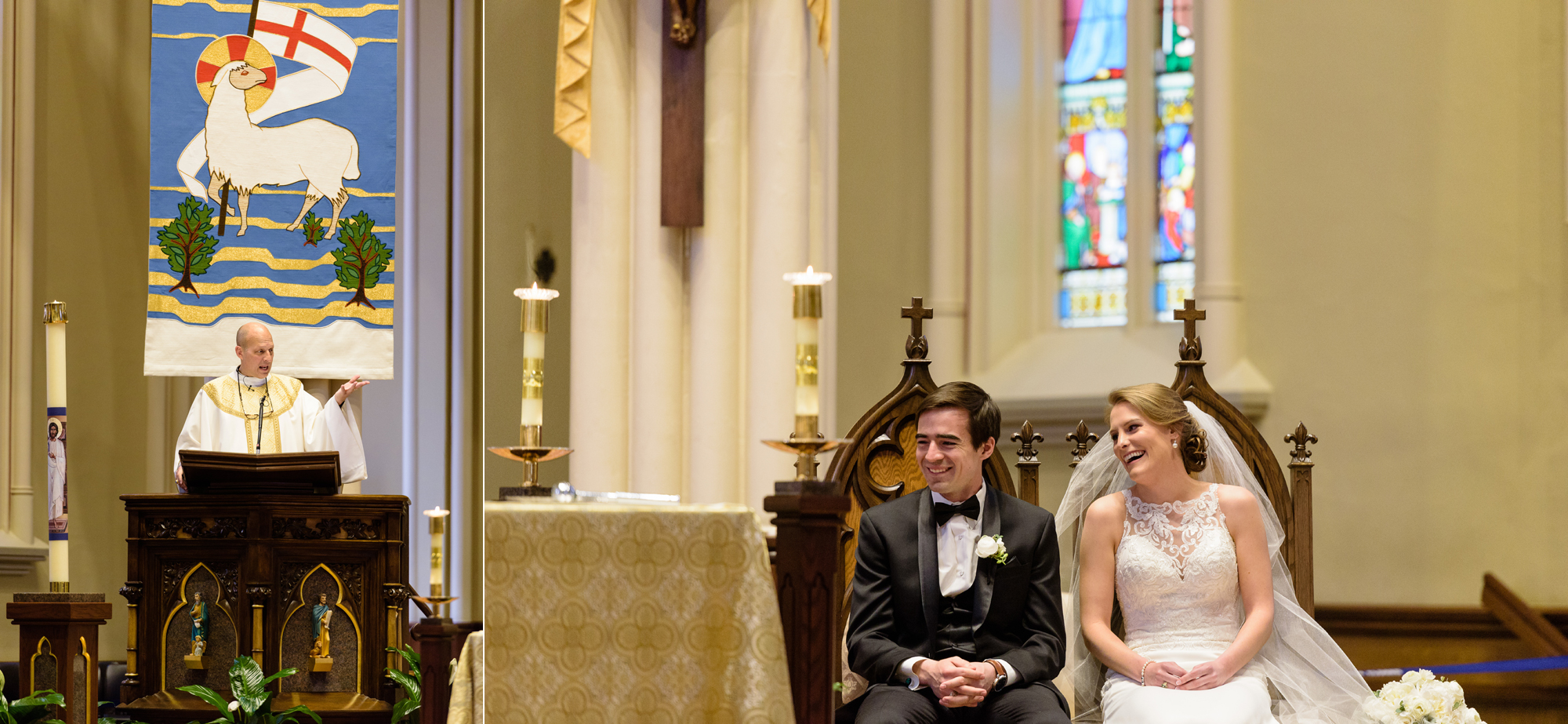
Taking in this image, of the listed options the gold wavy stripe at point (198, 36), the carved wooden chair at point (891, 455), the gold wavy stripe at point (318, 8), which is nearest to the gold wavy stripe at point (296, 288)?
the gold wavy stripe at point (198, 36)

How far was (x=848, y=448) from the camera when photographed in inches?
200

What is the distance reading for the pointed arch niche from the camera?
718cm

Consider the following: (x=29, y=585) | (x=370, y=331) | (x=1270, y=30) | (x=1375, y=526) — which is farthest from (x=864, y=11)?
(x=29, y=585)

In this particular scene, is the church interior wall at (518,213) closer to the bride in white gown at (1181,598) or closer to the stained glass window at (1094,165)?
the stained glass window at (1094,165)

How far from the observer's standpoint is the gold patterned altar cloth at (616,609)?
3279 millimetres

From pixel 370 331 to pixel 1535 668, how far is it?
16.5ft

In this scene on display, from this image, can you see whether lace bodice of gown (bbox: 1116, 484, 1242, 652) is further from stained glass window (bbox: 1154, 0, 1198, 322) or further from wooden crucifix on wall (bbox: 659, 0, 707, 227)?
stained glass window (bbox: 1154, 0, 1198, 322)

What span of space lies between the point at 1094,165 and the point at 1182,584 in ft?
12.2

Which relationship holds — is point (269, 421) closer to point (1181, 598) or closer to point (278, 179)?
point (278, 179)

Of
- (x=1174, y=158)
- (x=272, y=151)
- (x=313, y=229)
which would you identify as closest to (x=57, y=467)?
(x=313, y=229)

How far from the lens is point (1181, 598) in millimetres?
4180

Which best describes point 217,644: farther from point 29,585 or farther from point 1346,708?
point 1346,708

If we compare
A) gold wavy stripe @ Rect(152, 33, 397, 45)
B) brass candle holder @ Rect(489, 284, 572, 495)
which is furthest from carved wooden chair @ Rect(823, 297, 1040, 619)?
gold wavy stripe @ Rect(152, 33, 397, 45)

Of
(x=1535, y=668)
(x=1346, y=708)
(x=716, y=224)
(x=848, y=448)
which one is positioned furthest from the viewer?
(x=716, y=224)
